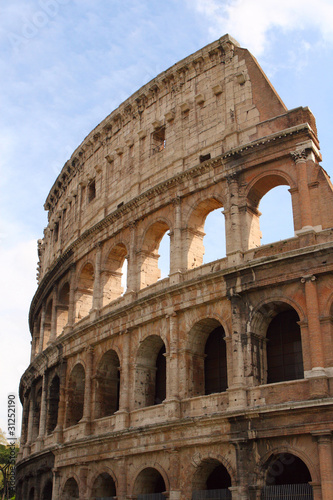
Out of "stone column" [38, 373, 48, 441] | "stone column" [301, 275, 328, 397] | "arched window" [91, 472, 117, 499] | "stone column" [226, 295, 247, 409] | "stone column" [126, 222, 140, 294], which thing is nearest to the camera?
"stone column" [301, 275, 328, 397]

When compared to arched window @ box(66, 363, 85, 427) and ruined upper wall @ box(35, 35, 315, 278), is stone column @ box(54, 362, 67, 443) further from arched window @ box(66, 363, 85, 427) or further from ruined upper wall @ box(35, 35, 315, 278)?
ruined upper wall @ box(35, 35, 315, 278)

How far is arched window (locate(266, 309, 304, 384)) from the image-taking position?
670 inches

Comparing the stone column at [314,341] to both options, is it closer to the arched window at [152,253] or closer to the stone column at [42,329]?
the arched window at [152,253]

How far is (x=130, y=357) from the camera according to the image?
20.6m

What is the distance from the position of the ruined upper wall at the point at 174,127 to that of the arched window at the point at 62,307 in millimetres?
2145

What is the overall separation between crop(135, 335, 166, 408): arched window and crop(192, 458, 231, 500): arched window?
3098mm

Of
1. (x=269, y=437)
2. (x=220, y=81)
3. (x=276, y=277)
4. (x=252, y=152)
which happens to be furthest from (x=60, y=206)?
(x=269, y=437)

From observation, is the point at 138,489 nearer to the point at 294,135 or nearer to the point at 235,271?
the point at 235,271

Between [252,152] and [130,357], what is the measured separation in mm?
7808

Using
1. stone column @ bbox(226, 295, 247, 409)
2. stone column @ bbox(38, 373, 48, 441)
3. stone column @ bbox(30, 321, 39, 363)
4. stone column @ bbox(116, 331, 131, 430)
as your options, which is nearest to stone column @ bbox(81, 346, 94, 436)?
stone column @ bbox(116, 331, 131, 430)

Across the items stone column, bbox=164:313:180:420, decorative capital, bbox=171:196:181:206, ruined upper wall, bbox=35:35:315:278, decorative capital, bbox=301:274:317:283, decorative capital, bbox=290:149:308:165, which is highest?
ruined upper wall, bbox=35:35:315:278

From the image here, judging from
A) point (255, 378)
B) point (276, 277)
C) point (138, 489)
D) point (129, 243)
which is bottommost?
point (138, 489)

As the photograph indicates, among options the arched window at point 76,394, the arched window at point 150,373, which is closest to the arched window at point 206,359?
the arched window at point 150,373

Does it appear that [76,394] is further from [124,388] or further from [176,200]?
[176,200]
